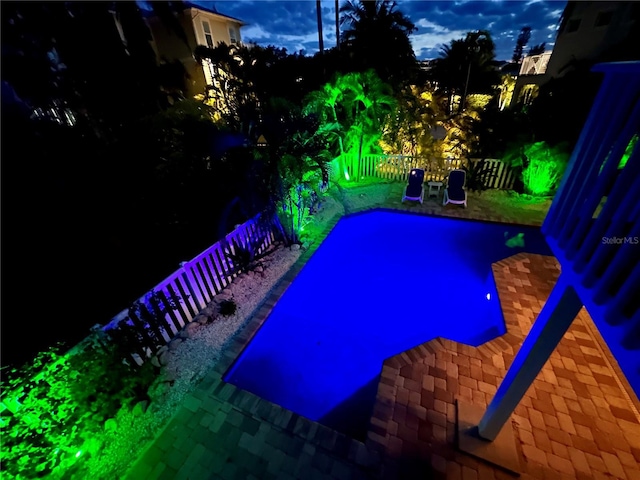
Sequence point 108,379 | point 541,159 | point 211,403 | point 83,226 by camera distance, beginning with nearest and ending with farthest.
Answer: point 108,379, point 211,403, point 83,226, point 541,159

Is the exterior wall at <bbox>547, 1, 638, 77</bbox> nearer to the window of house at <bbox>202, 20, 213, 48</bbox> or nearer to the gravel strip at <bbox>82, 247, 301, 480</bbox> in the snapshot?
the gravel strip at <bbox>82, 247, 301, 480</bbox>

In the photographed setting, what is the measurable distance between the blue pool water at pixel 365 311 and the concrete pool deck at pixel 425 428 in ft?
1.53

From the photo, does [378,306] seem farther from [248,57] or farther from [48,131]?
[248,57]

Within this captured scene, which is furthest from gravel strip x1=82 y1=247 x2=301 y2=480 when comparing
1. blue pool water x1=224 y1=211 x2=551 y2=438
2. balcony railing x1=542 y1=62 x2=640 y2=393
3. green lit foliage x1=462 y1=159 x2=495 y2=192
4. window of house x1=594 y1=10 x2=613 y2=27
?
window of house x1=594 y1=10 x2=613 y2=27

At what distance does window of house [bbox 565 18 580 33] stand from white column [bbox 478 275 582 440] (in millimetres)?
17282

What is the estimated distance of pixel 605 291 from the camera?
1352 millimetres

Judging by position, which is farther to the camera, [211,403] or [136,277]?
[136,277]

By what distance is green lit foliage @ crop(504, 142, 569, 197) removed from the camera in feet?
25.4

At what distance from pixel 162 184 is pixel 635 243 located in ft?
27.5

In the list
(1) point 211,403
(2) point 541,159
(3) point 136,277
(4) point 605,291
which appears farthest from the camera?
(2) point 541,159

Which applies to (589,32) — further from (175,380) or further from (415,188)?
(175,380)

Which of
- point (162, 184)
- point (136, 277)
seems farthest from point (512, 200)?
point (136, 277)

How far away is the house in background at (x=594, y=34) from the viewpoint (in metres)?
9.89

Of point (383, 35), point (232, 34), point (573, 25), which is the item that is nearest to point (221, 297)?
point (383, 35)
